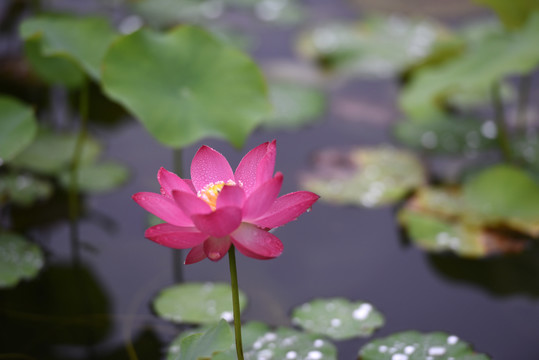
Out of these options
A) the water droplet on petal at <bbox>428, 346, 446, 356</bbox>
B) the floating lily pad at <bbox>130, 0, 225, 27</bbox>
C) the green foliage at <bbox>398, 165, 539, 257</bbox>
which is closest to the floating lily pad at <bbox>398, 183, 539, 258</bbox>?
the green foliage at <bbox>398, 165, 539, 257</bbox>

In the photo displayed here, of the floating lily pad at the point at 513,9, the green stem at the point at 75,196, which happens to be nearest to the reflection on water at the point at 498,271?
the floating lily pad at the point at 513,9

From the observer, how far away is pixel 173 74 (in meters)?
1.64

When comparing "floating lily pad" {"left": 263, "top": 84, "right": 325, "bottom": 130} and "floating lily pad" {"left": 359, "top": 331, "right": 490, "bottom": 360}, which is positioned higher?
"floating lily pad" {"left": 263, "top": 84, "right": 325, "bottom": 130}

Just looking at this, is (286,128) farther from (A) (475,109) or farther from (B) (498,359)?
(B) (498,359)

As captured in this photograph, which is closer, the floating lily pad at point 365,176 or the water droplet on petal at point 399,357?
the water droplet on petal at point 399,357

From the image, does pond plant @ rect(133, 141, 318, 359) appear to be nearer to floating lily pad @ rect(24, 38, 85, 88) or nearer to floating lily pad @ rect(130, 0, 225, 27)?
floating lily pad @ rect(24, 38, 85, 88)

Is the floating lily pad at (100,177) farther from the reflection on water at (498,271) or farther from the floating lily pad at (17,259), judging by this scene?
the reflection on water at (498,271)

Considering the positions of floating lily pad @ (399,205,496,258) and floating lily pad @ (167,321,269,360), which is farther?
floating lily pad @ (399,205,496,258)

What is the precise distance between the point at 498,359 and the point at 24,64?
7.12ft

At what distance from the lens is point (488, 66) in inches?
71.2

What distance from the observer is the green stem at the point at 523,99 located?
7.39 ft

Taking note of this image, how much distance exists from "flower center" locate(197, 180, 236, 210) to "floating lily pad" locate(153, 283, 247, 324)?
1.55 ft

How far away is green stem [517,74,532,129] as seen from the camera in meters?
2.25

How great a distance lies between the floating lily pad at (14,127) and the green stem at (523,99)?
166 cm
